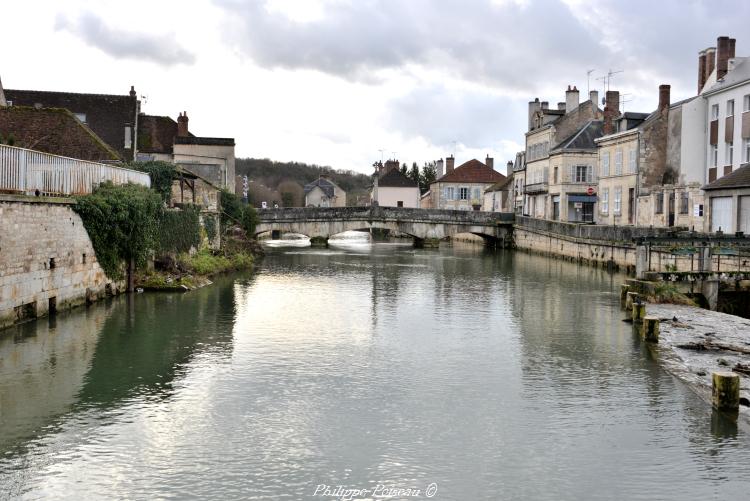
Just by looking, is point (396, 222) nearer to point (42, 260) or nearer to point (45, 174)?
point (45, 174)

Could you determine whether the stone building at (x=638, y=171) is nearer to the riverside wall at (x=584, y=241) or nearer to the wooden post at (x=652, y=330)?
the riverside wall at (x=584, y=241)

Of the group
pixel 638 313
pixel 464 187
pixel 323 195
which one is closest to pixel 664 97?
pixel 638 313

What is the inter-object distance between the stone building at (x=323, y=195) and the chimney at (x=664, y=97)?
208ft

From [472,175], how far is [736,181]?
48597 millimetres

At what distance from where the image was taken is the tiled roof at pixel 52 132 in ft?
89.6

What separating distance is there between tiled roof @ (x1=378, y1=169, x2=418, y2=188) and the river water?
59970 mm

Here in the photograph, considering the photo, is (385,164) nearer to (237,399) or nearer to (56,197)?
(56,197)

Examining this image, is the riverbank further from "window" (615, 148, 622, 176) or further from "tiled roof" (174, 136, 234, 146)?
"tiled roof" (174, 136, 234, 146)

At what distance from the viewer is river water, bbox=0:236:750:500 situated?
8.58 meters

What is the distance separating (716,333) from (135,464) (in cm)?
1291

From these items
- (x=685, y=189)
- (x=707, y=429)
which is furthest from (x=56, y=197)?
(x=685, y=189)

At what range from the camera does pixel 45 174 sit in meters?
17.8

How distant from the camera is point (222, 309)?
2080 centimetres

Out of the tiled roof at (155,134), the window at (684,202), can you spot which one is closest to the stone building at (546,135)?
the window at (684,202)
